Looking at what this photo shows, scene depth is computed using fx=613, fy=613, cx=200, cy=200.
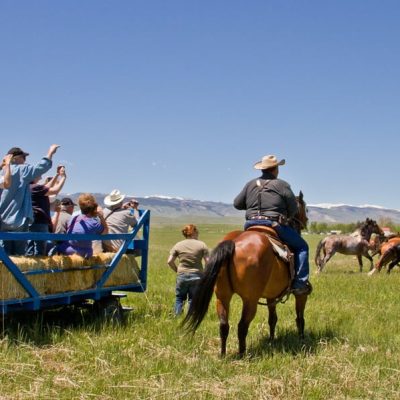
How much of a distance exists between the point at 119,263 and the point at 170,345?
210cm

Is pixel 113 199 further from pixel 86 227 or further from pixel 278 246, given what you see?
pixel 278 246

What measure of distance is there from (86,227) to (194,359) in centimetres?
281

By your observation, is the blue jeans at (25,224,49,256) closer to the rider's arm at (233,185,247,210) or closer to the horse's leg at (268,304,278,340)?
the rider's arm at (233,185,247,210)

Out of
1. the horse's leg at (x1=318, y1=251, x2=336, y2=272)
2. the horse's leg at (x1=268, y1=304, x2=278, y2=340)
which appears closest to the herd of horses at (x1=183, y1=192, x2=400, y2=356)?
the horse's leg at (x1=268, y1=304, x2=278, y2=340)

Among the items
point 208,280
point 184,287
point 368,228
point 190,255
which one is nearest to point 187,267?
point 190,255

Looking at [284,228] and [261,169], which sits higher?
[261,169]

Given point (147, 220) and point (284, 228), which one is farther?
point (147, 220)

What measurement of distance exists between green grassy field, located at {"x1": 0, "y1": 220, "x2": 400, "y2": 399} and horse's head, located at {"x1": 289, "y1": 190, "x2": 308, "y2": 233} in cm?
160

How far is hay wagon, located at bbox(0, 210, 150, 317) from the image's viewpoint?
7277 millimetres

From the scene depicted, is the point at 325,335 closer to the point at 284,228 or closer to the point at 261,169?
the point at 284,228

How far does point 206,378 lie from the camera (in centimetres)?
632

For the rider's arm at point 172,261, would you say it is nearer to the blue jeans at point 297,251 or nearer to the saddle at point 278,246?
the blue jeans at point 297,251

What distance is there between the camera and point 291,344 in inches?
329

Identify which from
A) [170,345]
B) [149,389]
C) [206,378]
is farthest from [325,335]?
[149,389]
